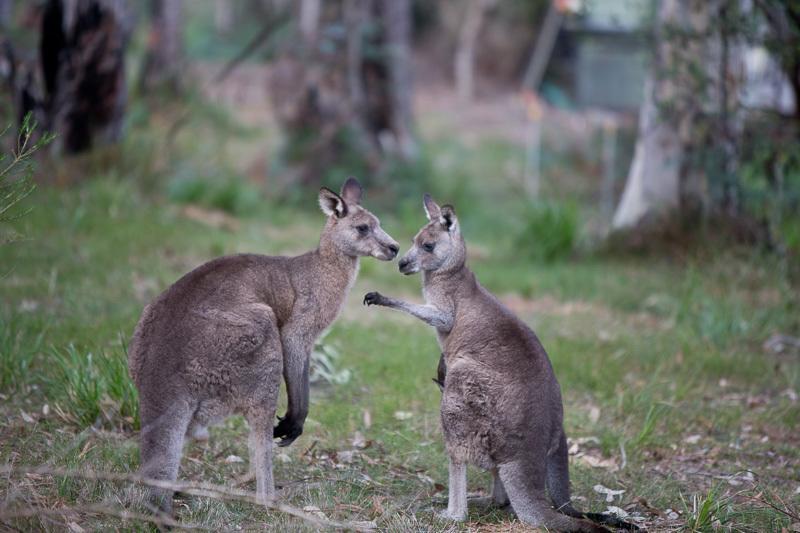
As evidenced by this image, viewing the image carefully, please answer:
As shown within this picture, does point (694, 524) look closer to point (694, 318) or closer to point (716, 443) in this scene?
point (716, 443)

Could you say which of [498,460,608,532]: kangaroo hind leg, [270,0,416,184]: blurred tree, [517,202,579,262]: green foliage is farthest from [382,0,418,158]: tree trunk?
[498,460,608,532]: kangaroo hind leg

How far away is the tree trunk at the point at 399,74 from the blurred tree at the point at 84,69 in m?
4.26

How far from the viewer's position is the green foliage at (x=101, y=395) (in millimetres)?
5570

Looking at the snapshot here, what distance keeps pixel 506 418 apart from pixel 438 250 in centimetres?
123

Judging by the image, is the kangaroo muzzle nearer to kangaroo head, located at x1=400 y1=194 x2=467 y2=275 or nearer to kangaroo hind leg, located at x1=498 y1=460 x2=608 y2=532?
kangaroo head, located at x1=400 y1=194 x2=467 y2=275

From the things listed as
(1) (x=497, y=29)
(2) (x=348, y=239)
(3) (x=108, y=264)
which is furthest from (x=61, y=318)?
(1) (x=497, y=29)

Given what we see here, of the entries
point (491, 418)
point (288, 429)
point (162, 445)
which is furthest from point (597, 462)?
point (162, 445)

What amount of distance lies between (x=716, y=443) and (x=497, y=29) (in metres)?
18.1

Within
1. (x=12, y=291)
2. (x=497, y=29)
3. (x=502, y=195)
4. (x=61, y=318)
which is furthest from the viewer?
(x=497, y=29)

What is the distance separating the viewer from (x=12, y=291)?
800 centimetres

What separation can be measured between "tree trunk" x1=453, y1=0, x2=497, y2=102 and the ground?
10468 millimetres

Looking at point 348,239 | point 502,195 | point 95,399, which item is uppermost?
point 348,239

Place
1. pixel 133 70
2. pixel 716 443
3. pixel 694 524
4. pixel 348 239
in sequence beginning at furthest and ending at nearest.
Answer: pixel 133 70 < pixel 716 443 < pixel 348 239 < pixel 694 524

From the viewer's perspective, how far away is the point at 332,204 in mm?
5562
